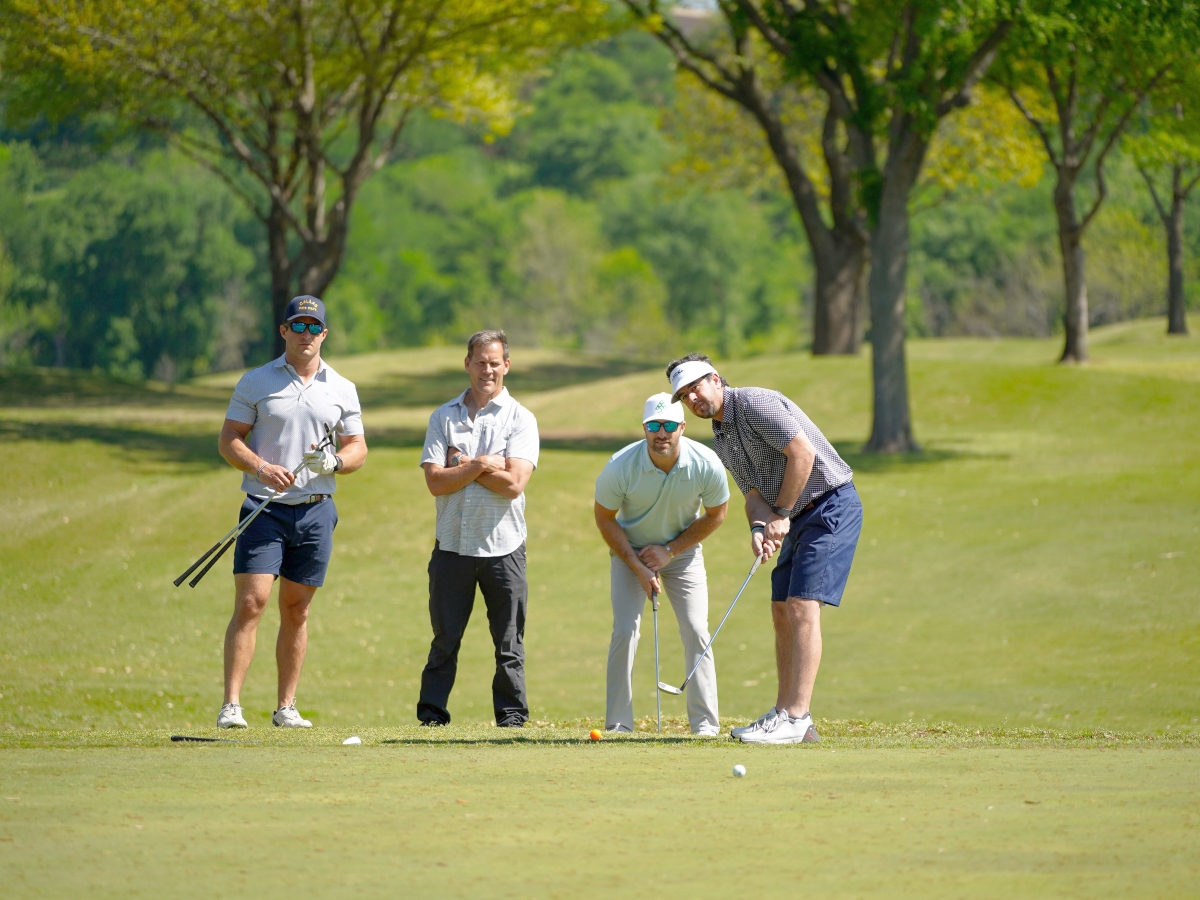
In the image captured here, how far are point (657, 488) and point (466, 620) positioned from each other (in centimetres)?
140

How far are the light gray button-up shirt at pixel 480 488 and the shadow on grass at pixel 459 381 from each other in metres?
25.5

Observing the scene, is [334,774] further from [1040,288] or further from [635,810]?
[1040,288]

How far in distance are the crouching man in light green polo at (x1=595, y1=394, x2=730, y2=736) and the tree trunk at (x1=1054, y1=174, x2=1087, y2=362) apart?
82.2 ft

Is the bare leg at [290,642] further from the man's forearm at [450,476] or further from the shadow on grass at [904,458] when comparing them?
the shadow on grass at [904,458]

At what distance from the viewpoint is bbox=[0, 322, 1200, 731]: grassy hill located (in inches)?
454

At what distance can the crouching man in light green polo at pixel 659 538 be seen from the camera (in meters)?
7.74

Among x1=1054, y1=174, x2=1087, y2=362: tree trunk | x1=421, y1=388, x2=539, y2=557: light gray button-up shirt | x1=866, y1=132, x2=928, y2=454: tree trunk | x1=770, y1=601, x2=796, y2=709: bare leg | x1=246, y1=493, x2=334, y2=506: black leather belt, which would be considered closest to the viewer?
x1=770, y1=601, x2=796, y2=709: bare leg

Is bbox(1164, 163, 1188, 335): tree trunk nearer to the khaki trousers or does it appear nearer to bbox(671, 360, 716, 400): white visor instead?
the khaki trousers

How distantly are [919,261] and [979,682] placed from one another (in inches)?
2716

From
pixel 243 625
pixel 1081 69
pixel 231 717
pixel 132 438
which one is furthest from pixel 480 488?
pixel 1081 69

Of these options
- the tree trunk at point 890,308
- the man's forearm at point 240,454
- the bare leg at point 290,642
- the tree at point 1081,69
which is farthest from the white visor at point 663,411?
the tree trunk at point 890,308

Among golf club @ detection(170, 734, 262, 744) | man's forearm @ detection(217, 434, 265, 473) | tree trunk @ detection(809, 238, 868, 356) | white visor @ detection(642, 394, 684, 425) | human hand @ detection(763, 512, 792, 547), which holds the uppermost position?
tree trunk @ detection(809, 238, 868, 356)

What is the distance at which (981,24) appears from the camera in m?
21.7

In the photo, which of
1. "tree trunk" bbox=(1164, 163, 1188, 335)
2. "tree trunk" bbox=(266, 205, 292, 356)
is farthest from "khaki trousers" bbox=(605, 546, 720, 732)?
"tree trunk" bbox=(1164, 163, 1188, 335)
